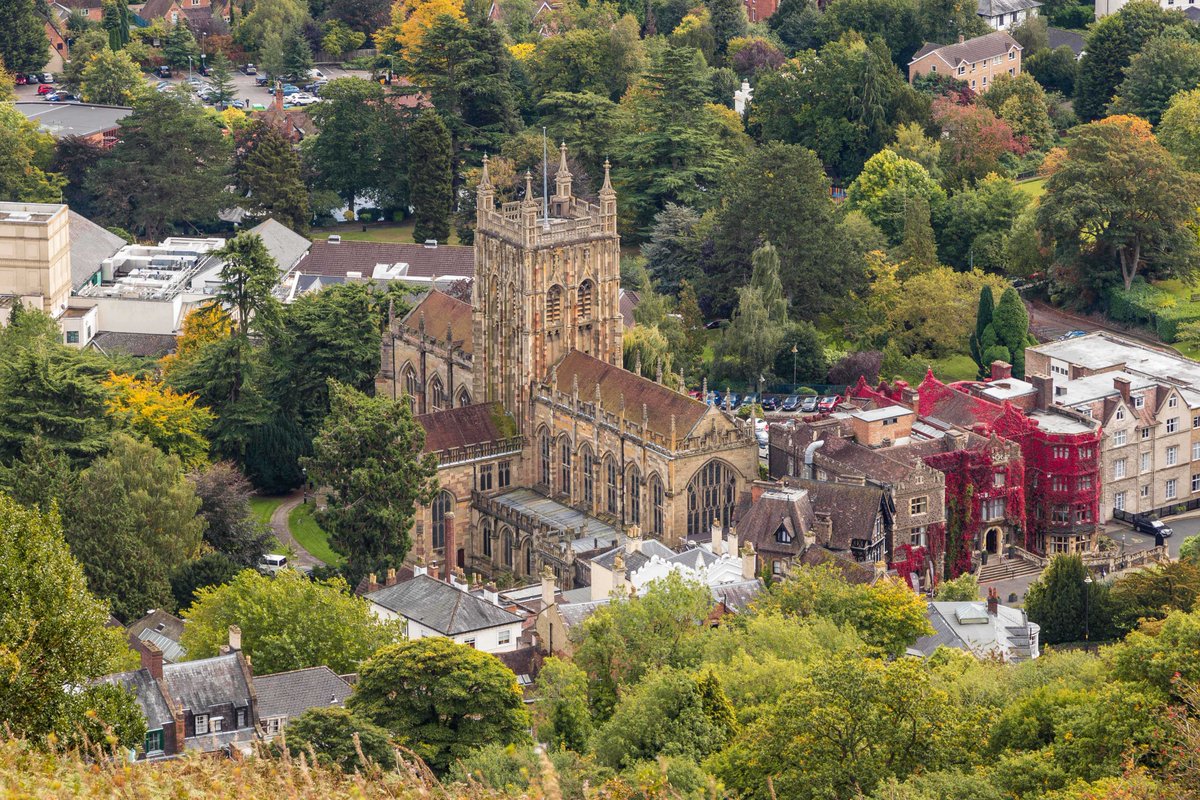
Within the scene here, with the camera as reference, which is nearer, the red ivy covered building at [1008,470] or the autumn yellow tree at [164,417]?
the red ivy covered building at [1008,470]

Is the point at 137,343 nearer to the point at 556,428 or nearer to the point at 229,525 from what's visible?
the point at 229,525

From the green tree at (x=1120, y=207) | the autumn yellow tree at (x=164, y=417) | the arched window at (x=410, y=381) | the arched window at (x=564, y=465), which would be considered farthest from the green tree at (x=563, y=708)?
the green tree at (x=1120, y=207)

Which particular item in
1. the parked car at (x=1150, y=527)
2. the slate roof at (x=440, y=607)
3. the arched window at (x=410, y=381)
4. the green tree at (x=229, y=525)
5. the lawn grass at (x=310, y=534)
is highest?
the arched window at (x=410, y=381)

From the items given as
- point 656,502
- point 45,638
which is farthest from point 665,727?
point 656,502

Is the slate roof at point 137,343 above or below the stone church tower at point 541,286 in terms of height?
below

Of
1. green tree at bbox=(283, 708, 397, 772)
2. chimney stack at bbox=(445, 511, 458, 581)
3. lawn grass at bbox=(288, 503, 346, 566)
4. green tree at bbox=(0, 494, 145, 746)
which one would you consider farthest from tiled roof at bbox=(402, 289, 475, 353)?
green tree at bbox=(0, 494, 145, 746)

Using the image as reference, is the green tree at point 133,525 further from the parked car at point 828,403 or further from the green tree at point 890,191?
the green tree at point 890,191

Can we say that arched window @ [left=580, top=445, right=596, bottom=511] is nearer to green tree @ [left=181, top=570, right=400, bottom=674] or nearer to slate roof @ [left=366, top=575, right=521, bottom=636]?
slate roof @ [left=366, top=575, right=521, bottom=636]

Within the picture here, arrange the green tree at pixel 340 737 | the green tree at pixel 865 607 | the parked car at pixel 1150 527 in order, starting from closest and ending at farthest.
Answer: the green tree at pixel 340 737, the green tree at pixel 865 607, the parked car at pixel 1150 527

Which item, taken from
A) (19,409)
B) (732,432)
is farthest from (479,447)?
(19,409)

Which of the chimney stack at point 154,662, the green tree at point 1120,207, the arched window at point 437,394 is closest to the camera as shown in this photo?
the chimney stack at point 154,662
